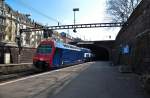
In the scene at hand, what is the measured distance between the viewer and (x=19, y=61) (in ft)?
176

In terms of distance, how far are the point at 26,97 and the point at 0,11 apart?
4980cm

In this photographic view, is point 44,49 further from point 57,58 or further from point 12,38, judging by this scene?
point 12,38

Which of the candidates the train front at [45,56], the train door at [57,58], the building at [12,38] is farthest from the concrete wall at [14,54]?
the train front at [45,56]

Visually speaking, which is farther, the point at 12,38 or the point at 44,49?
the point at 12,38

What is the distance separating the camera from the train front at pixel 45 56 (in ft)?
103

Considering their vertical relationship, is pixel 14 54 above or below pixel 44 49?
below

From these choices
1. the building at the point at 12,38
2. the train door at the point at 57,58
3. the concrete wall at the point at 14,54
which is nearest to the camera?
the train door at the point at 57,58

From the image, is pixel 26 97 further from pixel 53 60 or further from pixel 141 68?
pixel 53 60

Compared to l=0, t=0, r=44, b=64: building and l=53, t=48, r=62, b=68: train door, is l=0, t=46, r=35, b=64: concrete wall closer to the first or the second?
l=0, t=0, r=44, b=64: building

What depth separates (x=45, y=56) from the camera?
3178cm

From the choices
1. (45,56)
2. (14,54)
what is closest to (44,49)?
(45,56)

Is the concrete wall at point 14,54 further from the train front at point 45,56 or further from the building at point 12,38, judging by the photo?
the train front at point 45,56

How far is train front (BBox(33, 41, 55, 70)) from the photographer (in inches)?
1234

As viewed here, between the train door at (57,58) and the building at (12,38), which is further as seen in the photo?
the building at (12,38)
